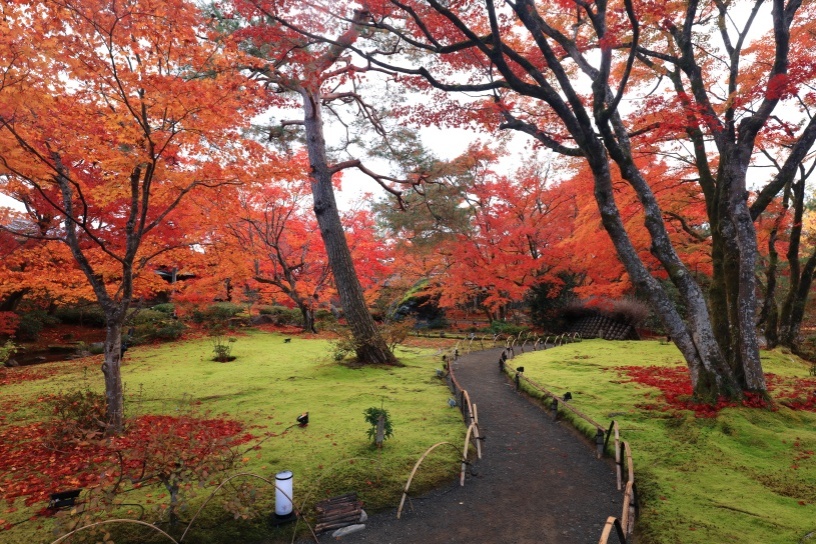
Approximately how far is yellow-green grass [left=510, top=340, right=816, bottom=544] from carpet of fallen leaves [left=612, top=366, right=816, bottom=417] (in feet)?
0.62

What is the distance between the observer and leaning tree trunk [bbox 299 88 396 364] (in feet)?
38.8

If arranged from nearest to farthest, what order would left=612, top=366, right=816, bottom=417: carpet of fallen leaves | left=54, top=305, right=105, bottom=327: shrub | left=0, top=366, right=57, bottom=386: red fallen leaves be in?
left=612, top=366, right=816, bottom=417: carpet of fallen leaves, left=0, top=366, right=57, bottom=386: red fallen leaves, left=54, top=305, right=105, bottom=327: shrub

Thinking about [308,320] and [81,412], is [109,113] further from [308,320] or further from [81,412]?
[308,320]

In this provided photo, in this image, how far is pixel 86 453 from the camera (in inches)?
225

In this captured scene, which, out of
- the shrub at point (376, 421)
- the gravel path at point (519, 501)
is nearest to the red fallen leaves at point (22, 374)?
the shrub at point (376, 421)

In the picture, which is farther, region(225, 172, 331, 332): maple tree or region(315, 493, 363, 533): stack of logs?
region(225, 172, 331, 332): maple tree

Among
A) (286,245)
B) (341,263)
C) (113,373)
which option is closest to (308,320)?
(286,245)

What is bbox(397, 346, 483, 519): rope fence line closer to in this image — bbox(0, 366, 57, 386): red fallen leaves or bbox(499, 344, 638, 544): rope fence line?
bbox(499, 344, 638, 544): rope fence line

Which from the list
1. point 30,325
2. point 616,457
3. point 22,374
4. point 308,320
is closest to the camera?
point 616,457

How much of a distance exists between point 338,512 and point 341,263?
800 centimetres

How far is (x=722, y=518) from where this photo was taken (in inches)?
157

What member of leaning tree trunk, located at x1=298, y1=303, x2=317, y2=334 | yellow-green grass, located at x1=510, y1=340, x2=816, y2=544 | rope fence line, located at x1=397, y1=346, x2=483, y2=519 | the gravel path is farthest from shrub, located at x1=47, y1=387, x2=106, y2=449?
leaning tree trunk, located at x1=298, y1=303, x2=317, y2=334

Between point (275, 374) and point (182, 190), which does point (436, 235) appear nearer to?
point (275, 374)

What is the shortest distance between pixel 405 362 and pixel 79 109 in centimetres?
996
